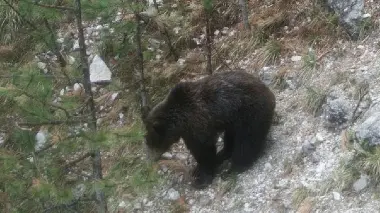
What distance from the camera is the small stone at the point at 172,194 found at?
7.07 meters

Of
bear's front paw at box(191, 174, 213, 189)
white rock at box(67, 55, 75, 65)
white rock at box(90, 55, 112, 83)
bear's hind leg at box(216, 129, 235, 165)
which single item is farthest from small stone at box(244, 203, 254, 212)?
white rock at box(67, 55, 75, 65)

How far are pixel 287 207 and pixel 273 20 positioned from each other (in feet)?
9.29

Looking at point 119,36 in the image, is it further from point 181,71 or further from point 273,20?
point 273,20

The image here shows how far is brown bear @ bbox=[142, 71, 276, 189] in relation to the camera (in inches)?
262

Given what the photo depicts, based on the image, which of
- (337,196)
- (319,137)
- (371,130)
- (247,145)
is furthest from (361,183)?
(247,145)

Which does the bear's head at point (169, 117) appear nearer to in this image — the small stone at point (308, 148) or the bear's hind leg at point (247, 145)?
the bear's hind leg at point (247, 145)

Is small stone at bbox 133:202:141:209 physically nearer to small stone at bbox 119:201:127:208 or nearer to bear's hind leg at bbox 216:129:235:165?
small stone at bbox 119:201:127:208

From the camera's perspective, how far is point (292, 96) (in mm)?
7379

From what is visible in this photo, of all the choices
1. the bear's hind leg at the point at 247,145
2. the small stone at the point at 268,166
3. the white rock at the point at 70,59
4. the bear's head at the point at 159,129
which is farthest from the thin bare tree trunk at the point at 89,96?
the white rock at the point at 70,59

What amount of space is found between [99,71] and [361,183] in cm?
410

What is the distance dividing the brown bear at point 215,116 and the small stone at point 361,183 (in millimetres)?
1100

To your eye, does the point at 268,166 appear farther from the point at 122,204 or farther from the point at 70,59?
the point at 70,59

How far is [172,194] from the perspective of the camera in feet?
23.4

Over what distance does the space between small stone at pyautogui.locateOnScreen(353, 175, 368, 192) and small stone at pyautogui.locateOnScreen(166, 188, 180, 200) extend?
191 centimetres
